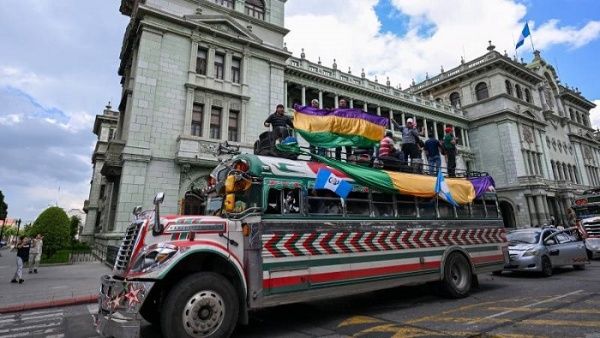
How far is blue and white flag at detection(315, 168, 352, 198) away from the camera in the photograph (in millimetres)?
6492

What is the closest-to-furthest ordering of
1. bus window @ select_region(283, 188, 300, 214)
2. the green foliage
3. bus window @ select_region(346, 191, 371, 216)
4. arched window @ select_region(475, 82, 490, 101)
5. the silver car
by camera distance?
bus window @ select_region(283, 188, 300, 214), bus window @ select_region(346, 191, 371, 216), the silver car, the green foliage, arched window @ select_region(475, 82, 490, 101)

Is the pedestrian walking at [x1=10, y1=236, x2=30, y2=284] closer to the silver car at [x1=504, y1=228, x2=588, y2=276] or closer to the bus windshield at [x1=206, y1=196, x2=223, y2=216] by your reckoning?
the bus windshield at [x1=206, y1=196, x2=223, y2=216]

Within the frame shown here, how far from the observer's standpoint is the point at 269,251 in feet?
18.0

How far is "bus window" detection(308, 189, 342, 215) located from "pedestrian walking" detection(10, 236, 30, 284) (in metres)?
13.4

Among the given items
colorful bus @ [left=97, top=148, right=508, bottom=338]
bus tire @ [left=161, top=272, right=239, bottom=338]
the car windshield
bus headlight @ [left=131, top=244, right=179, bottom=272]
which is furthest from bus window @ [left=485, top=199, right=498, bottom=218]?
bus headlight @ [left=131, top=244, right=179, bottom=272]

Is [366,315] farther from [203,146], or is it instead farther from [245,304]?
[203,146]

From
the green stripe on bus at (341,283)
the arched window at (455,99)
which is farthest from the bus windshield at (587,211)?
the arched window at (455,99)

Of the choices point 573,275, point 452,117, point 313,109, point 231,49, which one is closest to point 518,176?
point 452,117

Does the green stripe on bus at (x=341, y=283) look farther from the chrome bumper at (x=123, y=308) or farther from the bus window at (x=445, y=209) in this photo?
the chrome bumper at (x=123, y=308)

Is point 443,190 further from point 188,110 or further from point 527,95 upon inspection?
point 527,95

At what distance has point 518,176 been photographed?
3703 cm

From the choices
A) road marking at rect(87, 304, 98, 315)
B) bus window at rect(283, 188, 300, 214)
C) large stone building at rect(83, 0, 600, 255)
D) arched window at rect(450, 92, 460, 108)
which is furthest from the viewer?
arched window at rect(450, 92, 460, 108)

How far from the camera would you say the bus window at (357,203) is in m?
6.80

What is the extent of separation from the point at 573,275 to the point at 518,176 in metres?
30.1
